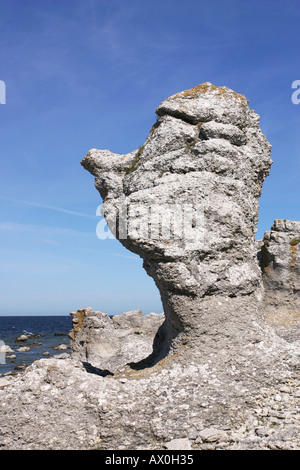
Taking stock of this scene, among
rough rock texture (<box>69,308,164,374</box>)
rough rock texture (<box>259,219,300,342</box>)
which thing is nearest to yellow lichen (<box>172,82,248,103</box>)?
rough rock texture (<box>259,219,300,342</box>)

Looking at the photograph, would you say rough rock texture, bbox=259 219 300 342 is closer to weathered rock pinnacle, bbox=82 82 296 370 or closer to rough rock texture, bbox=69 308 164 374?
weathered rock pinnacle, bbox=82 82 296 370

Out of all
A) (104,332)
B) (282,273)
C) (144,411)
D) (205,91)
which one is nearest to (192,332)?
(144,411)

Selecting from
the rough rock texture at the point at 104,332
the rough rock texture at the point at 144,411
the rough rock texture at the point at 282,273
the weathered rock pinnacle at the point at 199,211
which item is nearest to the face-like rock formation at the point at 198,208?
the weathered rock pinnacle at the point at 199,211

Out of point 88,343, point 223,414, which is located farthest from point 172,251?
point 88,343

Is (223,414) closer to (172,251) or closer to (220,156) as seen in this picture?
(172,251)

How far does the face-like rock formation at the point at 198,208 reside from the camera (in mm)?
7387

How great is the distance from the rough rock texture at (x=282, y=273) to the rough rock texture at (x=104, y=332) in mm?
6844

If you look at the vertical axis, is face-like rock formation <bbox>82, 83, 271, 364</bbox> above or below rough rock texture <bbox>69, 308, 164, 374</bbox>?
above

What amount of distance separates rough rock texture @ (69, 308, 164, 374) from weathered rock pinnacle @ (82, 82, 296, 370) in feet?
38.5

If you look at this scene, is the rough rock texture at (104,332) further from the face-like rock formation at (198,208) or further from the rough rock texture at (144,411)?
the rough rock texture at (144,411)

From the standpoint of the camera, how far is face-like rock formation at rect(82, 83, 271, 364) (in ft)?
24.2
